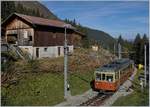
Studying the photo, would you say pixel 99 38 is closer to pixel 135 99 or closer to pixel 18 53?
pixel 18 53

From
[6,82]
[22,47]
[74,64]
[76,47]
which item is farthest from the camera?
[76,47]

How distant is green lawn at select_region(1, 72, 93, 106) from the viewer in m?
22.7

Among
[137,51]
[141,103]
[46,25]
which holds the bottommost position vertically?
[141,103]

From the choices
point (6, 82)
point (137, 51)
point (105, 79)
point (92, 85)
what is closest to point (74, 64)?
point (92, 85)

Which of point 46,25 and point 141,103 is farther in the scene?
point 46,25

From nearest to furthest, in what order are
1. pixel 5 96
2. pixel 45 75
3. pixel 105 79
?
pixel 5 96 < pixel 105 79 < pixel 45 75

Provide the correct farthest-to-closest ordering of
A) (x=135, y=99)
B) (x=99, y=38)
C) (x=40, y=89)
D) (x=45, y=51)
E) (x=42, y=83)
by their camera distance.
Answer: (x=99, y=38) → (x=45, y=51) → (x=42, y=83) → (x=40, y=89) → (x=135, y=99)

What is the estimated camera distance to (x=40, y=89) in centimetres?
2550

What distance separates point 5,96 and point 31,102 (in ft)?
6.49

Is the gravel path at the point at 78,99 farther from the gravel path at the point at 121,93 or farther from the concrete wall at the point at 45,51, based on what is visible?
the concrete wall at the point at 45,51

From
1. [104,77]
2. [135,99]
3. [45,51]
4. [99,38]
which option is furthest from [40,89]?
[99,38]

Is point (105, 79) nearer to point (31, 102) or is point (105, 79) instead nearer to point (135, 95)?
point (135, 95)

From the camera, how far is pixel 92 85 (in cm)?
3078

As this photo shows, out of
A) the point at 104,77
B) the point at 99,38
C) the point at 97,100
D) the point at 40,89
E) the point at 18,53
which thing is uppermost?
the point at 99,38
